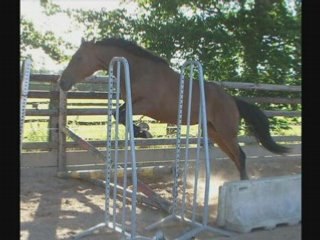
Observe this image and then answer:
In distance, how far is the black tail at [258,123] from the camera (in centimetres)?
701

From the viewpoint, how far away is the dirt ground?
14.1ft

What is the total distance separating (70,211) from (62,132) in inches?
83.8

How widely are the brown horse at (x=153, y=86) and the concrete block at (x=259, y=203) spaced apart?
1.76 meters

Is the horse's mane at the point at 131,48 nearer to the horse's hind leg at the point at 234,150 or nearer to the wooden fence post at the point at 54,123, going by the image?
the wooden fence post at the point at 54,123

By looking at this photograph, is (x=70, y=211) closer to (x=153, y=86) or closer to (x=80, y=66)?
(x=153, y=86)

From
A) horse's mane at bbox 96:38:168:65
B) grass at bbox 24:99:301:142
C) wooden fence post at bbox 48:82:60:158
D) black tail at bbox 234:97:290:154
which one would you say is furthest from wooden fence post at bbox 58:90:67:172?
black tail at bbox 234:97:290:154

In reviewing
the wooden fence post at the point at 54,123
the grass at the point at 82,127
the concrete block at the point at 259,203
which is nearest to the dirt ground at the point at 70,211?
the concrete block at the point at 259,203

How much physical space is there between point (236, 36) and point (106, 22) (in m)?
3.44

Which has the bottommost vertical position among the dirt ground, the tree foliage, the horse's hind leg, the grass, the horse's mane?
the dirt ground

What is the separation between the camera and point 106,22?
1162 cm

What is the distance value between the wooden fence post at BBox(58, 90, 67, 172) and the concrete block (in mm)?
3268

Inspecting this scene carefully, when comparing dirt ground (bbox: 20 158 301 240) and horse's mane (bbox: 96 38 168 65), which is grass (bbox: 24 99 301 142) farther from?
horse's mane (bbox: 96 38 168 65)

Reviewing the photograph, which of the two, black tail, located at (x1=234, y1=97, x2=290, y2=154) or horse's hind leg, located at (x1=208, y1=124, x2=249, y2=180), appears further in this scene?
black tail, located at (x1=234, y1=97, x2=290, y2=154)
